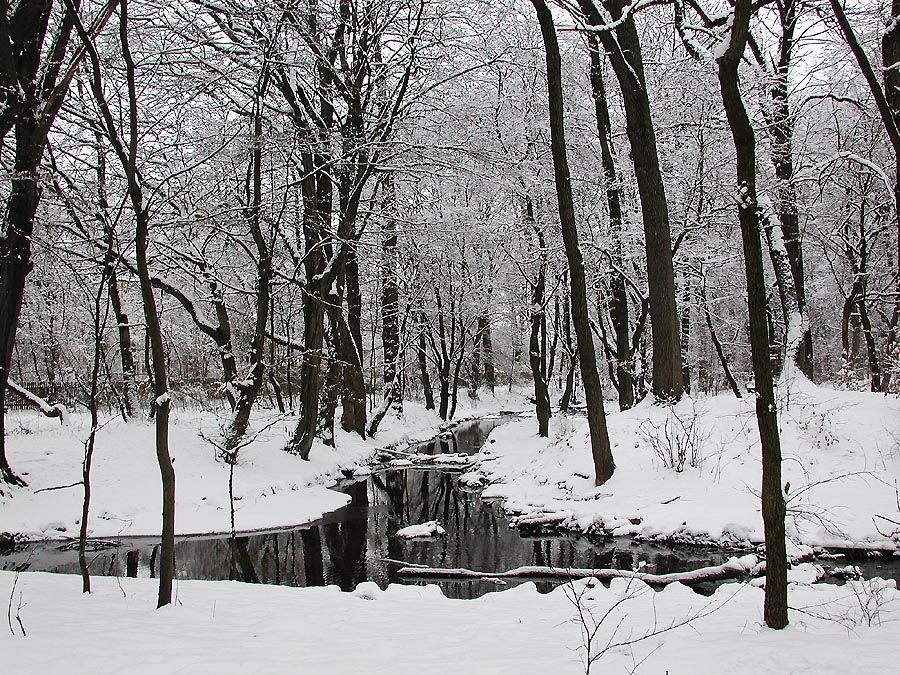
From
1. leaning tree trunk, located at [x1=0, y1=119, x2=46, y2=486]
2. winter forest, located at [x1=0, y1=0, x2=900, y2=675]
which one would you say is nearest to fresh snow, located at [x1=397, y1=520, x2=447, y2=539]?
winter forest, located at [x1=0, y1=0, x2=900, y2=675]

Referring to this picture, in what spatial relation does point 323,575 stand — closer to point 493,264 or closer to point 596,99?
point 596,99

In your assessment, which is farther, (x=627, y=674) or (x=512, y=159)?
(x=512, y=159)

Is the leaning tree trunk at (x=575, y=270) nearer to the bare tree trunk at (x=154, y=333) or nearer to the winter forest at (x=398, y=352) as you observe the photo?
the winter forest at (x=398, y=352)

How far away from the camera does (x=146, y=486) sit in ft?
38.7

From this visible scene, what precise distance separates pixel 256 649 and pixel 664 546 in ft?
20.3

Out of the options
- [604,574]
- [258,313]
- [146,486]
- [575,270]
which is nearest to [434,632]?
[604,574]

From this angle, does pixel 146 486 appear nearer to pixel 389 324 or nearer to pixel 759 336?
pixel 759 336

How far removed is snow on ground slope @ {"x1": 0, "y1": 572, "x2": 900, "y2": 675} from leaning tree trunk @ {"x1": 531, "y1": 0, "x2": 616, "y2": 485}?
15.2 feet

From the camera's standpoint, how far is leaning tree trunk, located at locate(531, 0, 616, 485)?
10.6 m

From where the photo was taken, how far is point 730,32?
4121 mm

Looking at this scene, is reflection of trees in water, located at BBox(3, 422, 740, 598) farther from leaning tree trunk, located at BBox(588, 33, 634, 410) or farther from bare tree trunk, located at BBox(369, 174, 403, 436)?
bare tree trunk, located at BBox(369, 174, 403, 436)

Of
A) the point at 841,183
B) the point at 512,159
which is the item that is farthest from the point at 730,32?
the point at 841,183

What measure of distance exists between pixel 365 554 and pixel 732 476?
549 cm

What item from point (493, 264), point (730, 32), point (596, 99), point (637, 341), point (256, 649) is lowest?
point (256, 649)
